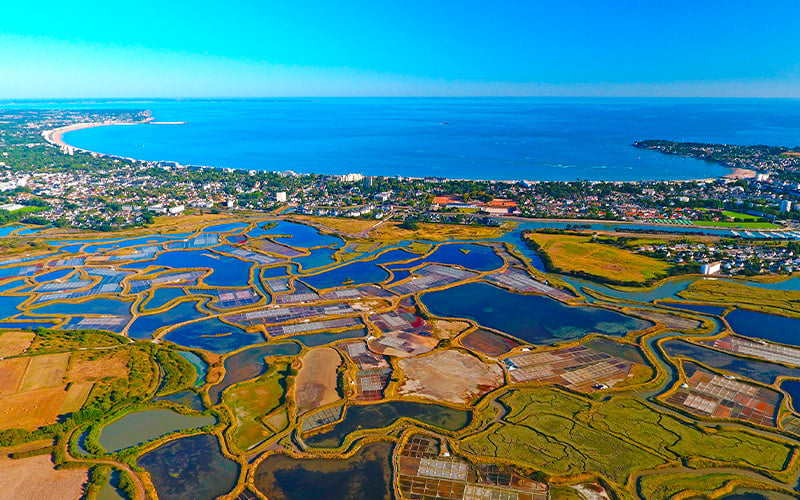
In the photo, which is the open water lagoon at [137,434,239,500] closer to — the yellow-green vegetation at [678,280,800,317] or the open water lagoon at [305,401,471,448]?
the open water lagoon at [305,401,471,448]

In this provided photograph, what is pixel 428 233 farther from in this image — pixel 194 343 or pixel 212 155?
pixel 212 155

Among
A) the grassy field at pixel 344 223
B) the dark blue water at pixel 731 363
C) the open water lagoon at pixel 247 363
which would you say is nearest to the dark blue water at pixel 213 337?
the open water lagoon at pixel 247 363

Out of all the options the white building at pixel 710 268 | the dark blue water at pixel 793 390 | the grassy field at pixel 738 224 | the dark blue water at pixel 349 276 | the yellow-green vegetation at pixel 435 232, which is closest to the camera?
the dark blue water at pixel 793 390

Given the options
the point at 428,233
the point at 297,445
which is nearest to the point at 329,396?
the point at 297,445

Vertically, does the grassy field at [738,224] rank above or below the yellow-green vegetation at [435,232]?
above

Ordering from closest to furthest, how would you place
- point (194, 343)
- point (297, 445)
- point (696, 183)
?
1. point (297, 445)
2. point (194, 343)
3. point (696, 183)

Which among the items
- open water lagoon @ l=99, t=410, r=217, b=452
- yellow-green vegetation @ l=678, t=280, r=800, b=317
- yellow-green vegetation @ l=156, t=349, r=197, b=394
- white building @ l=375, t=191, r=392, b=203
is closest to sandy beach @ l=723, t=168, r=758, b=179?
yellow-green vegetation @ l=678, t=280, r=800, b=317

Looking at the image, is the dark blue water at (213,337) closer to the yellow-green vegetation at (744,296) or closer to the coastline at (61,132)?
the yellow-green vegetation at (744,296)
